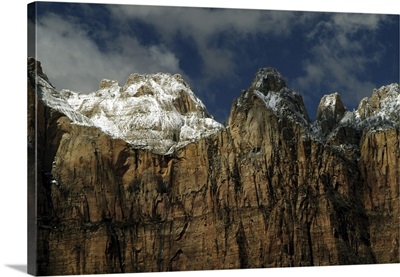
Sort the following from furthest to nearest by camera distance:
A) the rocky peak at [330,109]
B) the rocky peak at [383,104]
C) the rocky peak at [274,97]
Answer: the rocky peak at [383,104] < the rocky peak at [330,109] < the rocky peak at [274,97]

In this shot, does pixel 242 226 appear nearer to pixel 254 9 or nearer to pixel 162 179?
pixel 162 179

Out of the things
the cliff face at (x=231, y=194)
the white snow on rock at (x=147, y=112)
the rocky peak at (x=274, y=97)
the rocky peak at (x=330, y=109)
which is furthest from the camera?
the rocky peak at (x=330, y=109)

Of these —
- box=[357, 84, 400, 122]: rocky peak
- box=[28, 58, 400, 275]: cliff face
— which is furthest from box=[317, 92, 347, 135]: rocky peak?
box=[357, 84, 400, 122]: rocky peak

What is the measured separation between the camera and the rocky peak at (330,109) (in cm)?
3061

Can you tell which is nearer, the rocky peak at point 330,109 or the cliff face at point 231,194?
the cliff face at point 231,194

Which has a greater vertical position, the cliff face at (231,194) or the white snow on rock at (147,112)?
the white snow on rock at (147,112)

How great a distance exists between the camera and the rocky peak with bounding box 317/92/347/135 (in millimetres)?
30609

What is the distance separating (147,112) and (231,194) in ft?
9.83

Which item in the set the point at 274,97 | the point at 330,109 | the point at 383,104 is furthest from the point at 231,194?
the point at 383,104

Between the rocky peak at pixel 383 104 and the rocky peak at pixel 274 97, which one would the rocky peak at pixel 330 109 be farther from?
the rocky peak at pixel 383 104

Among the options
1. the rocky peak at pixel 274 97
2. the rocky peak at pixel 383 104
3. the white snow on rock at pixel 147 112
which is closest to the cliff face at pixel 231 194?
the rocky peak at pixel 274 97

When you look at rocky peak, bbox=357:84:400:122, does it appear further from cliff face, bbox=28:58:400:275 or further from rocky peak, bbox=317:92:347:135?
rocky peak, bbox=317:92:347:135

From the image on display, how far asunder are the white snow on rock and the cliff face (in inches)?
9.3

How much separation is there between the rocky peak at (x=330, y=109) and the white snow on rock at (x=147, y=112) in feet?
9.20
